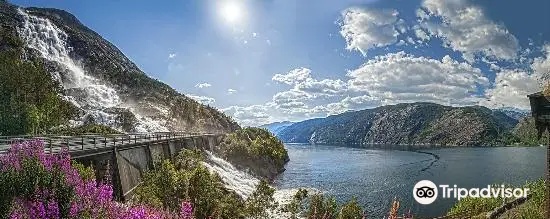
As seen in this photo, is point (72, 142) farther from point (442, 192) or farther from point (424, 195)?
point (442, 192)

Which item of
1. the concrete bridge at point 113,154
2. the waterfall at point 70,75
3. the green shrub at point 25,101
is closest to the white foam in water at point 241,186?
the concrete bridge at point 113,154

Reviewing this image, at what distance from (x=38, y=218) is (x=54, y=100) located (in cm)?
7921

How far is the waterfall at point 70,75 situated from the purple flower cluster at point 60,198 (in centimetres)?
11782

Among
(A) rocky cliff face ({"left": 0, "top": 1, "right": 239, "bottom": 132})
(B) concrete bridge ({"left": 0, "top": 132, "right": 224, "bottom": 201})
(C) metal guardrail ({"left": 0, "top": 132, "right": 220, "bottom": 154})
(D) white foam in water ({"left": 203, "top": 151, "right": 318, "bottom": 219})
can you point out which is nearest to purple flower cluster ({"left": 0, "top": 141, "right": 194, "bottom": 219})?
(B) concrete bridge ({"left": 0, "top": 132, "right": 224, "bottom": 201})

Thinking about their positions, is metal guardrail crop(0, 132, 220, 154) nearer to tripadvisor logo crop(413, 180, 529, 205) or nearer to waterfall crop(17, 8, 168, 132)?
tripadvisor logo crop(413, 180, 529, 205)

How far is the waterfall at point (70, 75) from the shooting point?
136 meters

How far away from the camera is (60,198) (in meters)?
9.86

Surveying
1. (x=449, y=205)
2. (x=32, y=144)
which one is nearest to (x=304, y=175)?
(x=449, y=205)

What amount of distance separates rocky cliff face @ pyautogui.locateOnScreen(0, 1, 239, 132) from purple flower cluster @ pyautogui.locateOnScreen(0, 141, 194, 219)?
104228 millimetres

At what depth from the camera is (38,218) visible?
29.1ft

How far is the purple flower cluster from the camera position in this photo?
28.2ft

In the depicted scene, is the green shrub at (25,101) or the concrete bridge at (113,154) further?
the green shrub at (25,101)

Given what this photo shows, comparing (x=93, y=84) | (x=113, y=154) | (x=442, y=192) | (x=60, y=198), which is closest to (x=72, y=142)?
(x=113, y=154)

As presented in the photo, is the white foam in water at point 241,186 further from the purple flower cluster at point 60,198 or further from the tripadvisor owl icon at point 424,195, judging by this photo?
the purple flower cluster at point 60,198
